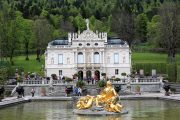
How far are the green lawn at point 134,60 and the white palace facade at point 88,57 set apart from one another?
11.4m

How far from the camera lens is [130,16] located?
134 metres

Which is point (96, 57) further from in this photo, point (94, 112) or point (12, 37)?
point (94, 112)

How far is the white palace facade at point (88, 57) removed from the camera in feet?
286

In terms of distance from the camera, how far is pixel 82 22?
148m

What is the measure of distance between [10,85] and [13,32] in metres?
29.8

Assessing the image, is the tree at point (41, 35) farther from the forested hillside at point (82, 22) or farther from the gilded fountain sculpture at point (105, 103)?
the gilded fountain sculpture at point (105, 103)

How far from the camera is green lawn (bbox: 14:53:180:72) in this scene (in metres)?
100

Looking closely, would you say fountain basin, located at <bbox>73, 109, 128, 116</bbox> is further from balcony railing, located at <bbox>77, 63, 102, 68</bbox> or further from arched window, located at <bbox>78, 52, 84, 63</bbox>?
arched window, located at <bbox>78, 52, 84, 63</bbox>

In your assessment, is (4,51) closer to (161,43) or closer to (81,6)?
(161,43)

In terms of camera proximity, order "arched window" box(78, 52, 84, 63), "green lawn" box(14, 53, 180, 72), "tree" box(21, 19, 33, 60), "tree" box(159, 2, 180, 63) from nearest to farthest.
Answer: "arched window" box(78, 52, 84, 63)
"green lawn" box(14, 53, 180, 72)
"tree" box(159, 2, 180, 63)
"tree" box(21, 19, 33, 60)

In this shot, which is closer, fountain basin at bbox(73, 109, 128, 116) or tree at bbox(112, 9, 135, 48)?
fountain basin at bbox(73, 109, 128, 116)

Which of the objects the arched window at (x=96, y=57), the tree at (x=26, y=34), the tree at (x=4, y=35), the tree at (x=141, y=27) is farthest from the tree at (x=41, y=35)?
the tree at (x=141, y=27)

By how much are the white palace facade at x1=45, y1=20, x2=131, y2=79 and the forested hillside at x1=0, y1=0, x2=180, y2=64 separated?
41.1 ft

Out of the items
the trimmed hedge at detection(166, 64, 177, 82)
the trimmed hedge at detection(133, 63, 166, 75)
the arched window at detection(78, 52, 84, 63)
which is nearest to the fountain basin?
the trimmed hedge at detection(166, 64, 177, 82)
